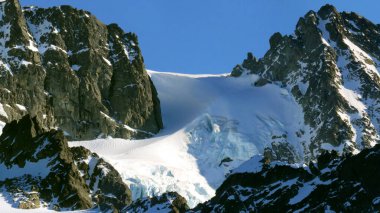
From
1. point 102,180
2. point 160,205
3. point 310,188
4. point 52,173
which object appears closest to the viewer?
point 310,188

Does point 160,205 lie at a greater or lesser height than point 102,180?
lesser

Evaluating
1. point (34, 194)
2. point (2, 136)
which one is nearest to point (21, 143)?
point (2, 136)

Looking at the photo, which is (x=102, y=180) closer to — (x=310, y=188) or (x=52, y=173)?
(x=52, y=173)

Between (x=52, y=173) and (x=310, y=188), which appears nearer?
(x=310, y=188)

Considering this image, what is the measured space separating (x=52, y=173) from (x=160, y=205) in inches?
1055

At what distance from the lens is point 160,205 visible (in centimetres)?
14750

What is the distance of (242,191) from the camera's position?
121 m

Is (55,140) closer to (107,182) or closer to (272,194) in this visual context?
(107,182)

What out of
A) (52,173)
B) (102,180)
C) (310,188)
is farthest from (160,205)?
(310,188)

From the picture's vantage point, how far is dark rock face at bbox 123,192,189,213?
14600 cm

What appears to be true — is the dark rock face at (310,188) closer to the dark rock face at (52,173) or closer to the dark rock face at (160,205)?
the dark rock face at (160,205)

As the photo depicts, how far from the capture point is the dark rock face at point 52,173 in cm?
15962

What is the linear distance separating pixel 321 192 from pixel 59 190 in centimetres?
6759

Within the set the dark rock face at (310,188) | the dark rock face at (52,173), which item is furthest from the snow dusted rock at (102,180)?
the dark rock face at (310,188)
